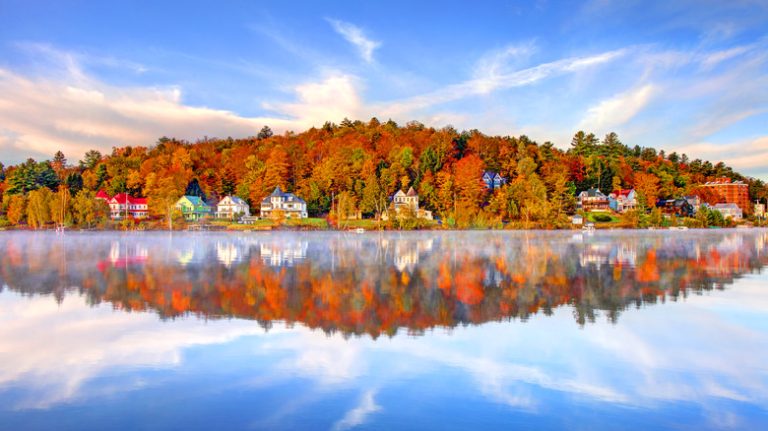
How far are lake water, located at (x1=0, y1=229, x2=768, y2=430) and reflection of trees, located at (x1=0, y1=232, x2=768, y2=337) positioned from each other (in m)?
0.11

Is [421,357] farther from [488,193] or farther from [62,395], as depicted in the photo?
[488,193]

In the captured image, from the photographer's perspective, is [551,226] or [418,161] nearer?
[551,226]

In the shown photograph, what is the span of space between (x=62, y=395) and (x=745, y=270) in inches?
890

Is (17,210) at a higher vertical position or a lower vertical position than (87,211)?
higher

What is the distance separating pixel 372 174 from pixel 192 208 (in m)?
31.6

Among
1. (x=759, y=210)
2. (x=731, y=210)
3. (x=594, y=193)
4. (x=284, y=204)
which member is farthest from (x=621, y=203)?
(x=284, y=204)

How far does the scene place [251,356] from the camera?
8047 mm

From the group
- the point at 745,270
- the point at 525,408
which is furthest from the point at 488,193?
the point at 525,408

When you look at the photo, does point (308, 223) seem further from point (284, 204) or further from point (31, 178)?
point (31, 178)

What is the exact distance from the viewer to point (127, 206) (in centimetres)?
9100

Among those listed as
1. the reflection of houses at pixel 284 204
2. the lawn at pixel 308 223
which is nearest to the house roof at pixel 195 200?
the reflection of houses at pixel 284 204

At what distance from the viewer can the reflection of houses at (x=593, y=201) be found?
9488 centimetres

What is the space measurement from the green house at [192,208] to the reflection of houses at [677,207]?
3246 inches

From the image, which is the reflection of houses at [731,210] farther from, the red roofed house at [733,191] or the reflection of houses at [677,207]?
the reflection of houses at [677,207]
